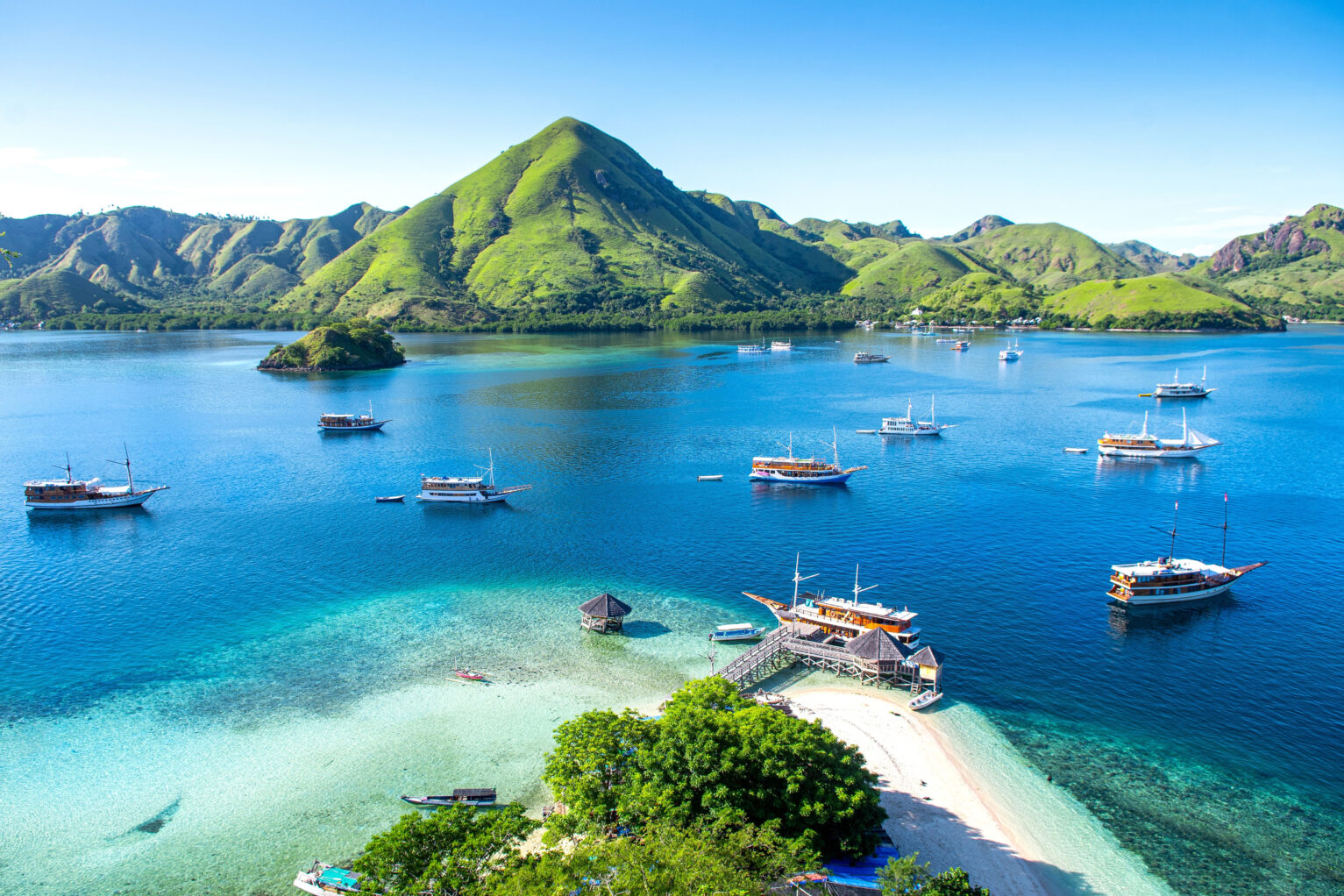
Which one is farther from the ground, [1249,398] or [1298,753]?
[1249,398]

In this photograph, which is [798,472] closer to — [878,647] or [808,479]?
[808,479]

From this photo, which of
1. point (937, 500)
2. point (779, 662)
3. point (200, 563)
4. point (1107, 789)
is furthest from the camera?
point (937, 500)

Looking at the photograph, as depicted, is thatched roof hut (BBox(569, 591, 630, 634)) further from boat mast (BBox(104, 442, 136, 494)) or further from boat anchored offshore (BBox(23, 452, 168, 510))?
boat mast (BBox(104, 442, 136, 494))

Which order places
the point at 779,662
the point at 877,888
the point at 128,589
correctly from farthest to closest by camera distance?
the point at 128,589
the point at 779,662
the point at 877,888

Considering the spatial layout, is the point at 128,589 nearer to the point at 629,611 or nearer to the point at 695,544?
the point at 629,611

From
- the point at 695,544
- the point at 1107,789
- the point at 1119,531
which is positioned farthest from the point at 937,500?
the point at 1107,789

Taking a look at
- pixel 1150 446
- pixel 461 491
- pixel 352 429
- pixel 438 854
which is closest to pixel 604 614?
pixel 438 854

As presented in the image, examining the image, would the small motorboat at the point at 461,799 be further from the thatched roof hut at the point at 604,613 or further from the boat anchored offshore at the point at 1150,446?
the boat anchored offshore at the point at 1150,446
